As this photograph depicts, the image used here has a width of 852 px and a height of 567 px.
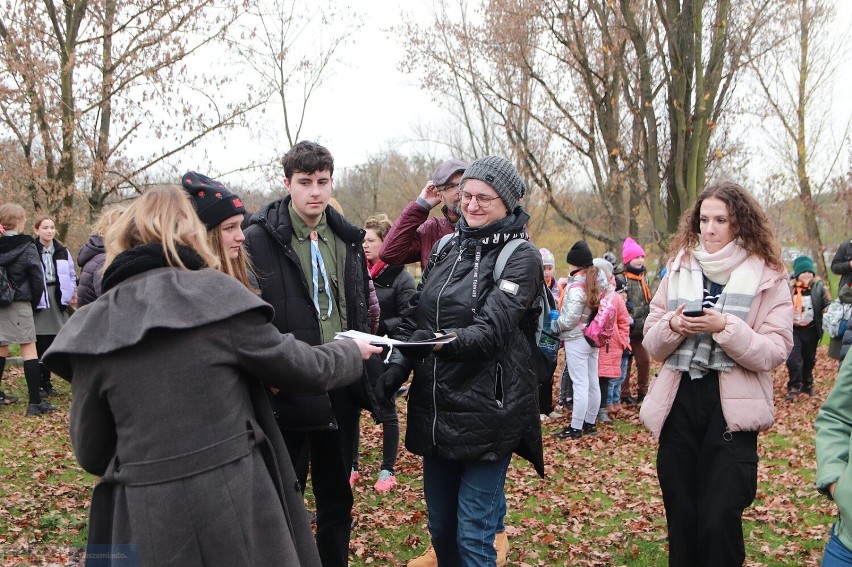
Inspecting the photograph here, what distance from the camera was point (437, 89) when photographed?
2161cm

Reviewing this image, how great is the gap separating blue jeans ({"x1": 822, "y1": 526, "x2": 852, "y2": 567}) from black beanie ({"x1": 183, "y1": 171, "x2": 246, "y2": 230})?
286 cm

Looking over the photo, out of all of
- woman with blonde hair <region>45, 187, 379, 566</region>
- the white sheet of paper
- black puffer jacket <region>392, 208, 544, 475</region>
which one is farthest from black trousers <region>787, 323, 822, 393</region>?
woman with blonde hair <region>45, 187, 379, 566</region>

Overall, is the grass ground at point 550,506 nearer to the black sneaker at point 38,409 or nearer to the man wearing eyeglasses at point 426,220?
the black sneaker at point 38,409

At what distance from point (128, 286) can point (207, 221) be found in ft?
2.99

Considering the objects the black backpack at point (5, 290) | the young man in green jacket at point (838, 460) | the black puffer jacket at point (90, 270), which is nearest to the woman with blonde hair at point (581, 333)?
the black puffer jacket at point (90, 270)

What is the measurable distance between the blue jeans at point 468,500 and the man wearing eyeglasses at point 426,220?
1.59m

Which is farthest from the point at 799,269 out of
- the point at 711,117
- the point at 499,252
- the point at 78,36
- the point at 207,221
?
the point at 78,36

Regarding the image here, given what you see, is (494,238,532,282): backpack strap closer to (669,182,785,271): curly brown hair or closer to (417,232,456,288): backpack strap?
(417,232,456,288): backpack strap

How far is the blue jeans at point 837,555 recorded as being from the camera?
255 cm

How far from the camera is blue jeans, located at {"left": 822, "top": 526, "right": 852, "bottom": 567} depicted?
8.37ft

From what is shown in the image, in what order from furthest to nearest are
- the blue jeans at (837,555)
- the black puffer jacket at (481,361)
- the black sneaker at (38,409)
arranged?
the black sneaker at (38,409)
the black puffer jacket at (481,361)
the blue jeans at (837,555)

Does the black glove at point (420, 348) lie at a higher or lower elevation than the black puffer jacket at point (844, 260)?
lower

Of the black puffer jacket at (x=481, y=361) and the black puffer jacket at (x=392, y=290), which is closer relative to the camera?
the black puffer jacket at (x=481, y=361)

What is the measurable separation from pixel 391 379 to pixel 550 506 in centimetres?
329
